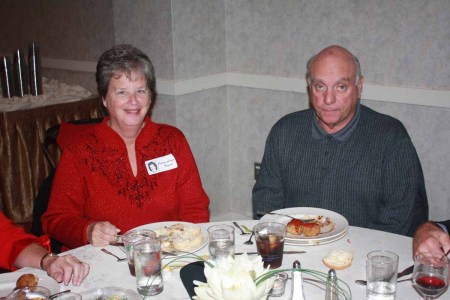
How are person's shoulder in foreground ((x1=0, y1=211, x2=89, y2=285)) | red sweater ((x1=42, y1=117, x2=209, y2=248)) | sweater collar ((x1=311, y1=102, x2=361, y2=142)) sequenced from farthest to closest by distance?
sweater collar ((x1=311, y1=102, x2=361, y2=142)) < red sweater ((x1=42, y1=117, x2=209, y2=248)) < person's shoulder in foreground ((x1=0, y1=211, x2=89, y2=285))

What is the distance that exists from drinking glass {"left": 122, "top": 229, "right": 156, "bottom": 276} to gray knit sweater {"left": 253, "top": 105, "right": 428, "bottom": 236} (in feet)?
2.92

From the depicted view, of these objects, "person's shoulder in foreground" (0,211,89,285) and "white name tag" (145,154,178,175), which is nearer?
A: "person's shoulder in foreground" (0,211,89,285)

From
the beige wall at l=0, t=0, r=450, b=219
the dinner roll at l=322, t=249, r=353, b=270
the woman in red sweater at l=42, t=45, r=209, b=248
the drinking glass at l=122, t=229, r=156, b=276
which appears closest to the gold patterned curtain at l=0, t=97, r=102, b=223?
the beige wall at l=0, t=0, r=450, b=219

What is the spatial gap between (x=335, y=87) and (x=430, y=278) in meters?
1.19

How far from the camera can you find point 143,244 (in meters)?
1.70

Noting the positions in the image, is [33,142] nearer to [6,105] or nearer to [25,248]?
[6,105]

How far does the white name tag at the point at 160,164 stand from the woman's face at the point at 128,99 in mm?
183

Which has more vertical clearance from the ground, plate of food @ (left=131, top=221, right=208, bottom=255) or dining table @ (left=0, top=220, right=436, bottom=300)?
plate of food @ (left=131, top=221, right=208, bottom=255)

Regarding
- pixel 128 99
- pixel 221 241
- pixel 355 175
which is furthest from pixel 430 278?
pixel 128 99

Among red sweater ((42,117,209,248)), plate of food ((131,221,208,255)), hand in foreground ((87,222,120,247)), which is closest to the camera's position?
plate of food ((131,221,208,255))

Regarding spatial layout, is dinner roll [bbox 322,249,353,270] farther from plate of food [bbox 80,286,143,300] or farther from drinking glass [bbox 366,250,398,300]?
plate of food [bbox 80,286,143,300]

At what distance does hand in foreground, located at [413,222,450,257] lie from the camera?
182 cm

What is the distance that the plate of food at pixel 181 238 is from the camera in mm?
1900

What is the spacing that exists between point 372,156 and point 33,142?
267 cm
